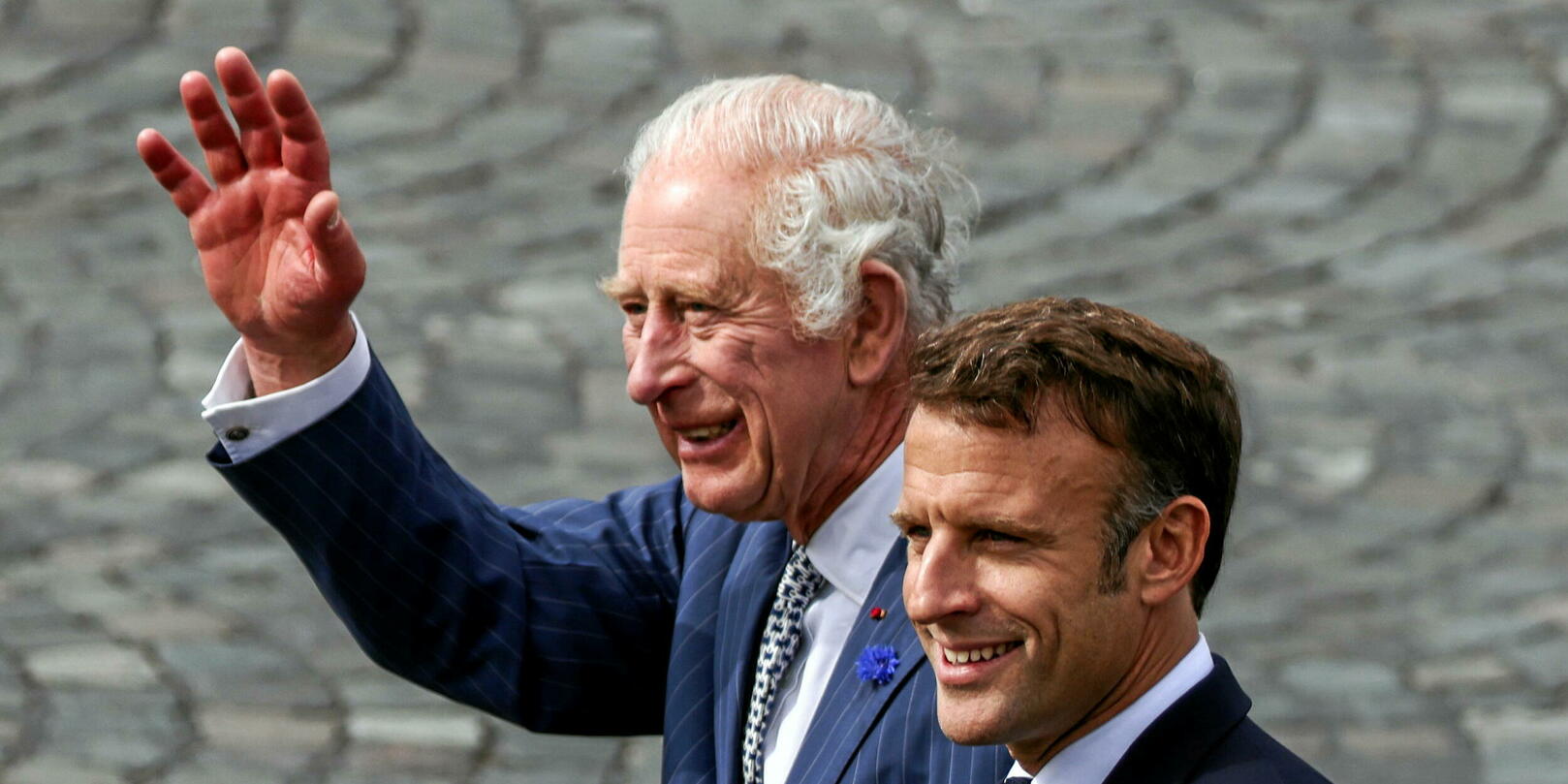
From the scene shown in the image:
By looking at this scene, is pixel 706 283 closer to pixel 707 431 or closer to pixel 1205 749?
pixel 707 431

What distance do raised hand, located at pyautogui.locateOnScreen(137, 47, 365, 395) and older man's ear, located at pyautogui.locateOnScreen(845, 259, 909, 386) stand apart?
68cm

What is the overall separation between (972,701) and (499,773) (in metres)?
2.74

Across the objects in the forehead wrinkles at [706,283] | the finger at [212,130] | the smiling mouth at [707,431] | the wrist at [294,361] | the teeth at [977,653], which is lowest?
the smiling mouth at [707,431]

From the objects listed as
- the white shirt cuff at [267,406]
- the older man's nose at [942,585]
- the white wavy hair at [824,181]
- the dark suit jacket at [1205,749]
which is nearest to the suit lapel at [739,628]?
the white wavy hair at [824,181]

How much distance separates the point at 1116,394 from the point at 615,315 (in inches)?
194

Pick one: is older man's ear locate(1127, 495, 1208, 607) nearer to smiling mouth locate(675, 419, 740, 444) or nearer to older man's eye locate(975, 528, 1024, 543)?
older man's eye locate(975, 528, 1024, 543)

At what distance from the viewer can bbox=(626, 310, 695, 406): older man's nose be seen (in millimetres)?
3057

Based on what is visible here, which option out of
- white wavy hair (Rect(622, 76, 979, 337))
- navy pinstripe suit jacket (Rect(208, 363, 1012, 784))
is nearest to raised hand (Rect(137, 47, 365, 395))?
navy pinstripe suit jacket (Rect(208, 363, 1012, 784))

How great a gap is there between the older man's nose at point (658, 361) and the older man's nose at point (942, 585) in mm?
707

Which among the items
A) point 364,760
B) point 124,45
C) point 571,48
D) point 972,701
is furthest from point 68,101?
point 972,701

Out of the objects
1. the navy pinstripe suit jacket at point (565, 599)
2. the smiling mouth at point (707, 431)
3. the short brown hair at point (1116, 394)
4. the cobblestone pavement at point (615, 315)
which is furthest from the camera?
the cobblestone pavement at point (615, 315)

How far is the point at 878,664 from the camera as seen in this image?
2922mm

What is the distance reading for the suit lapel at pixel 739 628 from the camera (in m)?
3.13

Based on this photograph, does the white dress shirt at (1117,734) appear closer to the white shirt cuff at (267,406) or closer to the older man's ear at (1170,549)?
the older man's ear at (1170,549)
